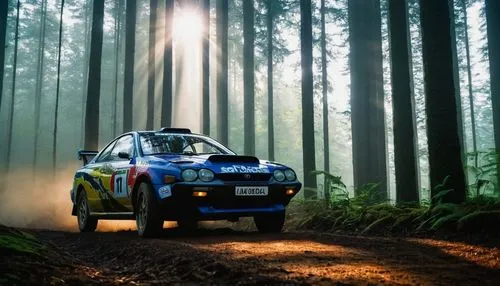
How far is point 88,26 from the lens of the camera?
43.8 meters

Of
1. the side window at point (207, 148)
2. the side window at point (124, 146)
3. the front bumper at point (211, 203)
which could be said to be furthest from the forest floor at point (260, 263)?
the side window at point (207, 148)

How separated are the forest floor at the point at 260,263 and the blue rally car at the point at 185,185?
674mm

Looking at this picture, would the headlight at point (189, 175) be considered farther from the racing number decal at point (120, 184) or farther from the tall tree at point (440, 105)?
the tall tree at point (440, 105)

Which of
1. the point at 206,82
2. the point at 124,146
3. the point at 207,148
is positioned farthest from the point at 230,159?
the point at 206,82

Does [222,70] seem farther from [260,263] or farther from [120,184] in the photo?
[260,263]

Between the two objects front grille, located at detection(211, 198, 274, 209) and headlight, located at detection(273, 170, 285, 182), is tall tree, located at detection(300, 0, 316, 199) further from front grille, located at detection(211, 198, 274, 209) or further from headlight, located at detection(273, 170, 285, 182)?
front grille, located at detection(211, 198, 274, 209)

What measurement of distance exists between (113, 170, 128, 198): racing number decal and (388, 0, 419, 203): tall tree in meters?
5.85

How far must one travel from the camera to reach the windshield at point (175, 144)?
7125mm

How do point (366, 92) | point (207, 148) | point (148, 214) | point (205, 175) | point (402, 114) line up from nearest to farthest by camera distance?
point (205, 175) → point (148, 214) → point (207, 148) → point (402, 114) → point (366, 92)

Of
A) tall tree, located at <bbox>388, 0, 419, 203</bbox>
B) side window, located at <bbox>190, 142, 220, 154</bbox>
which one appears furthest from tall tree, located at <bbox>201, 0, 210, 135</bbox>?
side window, located at <bbox>190, 142, 220, 154</bbox>

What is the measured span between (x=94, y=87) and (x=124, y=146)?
8.36m

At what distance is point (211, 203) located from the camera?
603cm

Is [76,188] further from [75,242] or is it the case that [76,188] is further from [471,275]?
[471,275]

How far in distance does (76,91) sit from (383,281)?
5454 centimetres
